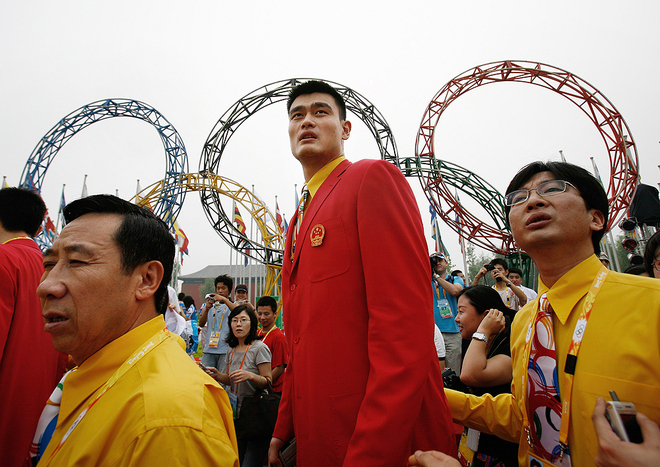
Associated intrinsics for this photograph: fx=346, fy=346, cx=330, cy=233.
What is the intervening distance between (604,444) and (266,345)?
4.09 metres

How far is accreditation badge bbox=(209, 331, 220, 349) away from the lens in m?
5.88

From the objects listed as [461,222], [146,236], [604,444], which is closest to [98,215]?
[146,236]

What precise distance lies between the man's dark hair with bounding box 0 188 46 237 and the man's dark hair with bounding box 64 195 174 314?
1.76 metres

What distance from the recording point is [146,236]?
1521 millimetres

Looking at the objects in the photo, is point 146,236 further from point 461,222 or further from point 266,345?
point 461,222

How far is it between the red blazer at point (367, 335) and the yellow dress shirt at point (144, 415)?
369mm

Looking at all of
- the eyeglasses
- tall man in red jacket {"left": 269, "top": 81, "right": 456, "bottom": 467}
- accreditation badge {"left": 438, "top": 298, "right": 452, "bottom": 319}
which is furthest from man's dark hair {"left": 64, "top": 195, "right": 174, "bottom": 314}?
accreditation badge {"left": 438, "top": 298, "right": 452, "bottom": 319}

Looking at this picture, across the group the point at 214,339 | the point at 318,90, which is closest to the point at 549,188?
the point at 318,90

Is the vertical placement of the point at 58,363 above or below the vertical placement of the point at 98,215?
below

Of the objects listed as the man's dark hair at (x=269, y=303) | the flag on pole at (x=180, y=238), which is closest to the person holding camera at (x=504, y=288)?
the man's dark hair at (x=269, y=303)

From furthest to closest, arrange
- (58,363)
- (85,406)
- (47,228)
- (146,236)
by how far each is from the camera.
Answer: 1. (47,228)
2. (58,363)
3. (146,236)
4. (85,406)

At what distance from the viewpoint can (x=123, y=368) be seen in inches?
47.4

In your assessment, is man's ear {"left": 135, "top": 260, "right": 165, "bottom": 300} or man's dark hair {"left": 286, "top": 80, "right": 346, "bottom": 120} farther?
man's dark hair {"left": 286, "top": 80, "right": 346, "bottom": 120}

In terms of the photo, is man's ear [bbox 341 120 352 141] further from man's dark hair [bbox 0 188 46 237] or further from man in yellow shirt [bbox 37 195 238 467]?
man's dark hair [bbox 0 188 46 237]
